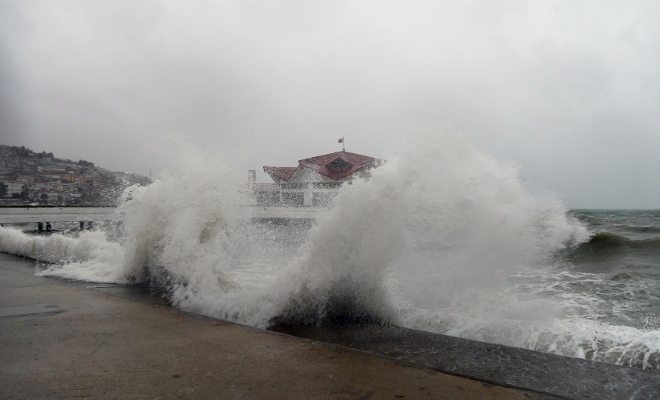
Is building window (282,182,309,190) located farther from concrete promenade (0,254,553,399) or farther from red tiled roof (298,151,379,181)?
concrete promenade (0,254,553,399)

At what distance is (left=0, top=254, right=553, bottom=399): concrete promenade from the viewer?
230cm

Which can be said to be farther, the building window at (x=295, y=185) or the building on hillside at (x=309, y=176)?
the building window at (x=295, y=185)

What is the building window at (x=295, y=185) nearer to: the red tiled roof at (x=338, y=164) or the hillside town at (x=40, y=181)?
the red tiled roof at (x=338, y=164)

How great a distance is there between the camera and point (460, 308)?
202 inches

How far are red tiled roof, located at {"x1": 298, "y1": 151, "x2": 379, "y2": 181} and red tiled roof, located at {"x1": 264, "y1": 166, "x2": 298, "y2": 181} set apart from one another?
168 centimetres

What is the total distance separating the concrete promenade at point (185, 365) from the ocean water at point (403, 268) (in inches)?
35.6

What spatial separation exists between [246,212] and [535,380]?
5176 mm

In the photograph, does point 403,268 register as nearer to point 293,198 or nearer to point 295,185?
point 293,198

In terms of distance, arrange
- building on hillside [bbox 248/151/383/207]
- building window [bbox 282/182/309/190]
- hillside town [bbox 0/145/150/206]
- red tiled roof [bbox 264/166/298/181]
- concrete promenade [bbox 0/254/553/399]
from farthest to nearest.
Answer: red tiled roof [bbox 264/166/298/181]
building window [bbox 282/182/309/190]
building on hillside [bbox 248/151/383/207]
hillside town [bbox 0/145/150/206]
concrete promenade [bbox 0/254/553/399]

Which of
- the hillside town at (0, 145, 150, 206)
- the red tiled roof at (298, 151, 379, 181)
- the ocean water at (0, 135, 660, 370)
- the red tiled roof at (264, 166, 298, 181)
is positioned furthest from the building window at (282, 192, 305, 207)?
the ocean water at (0, 135, 660, 370)

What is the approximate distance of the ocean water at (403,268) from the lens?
4371 millimetres

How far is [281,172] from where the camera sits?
40188 mm

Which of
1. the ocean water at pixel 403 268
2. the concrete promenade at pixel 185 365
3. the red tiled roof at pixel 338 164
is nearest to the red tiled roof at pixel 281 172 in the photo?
the red tiled roof at pixel 338 164

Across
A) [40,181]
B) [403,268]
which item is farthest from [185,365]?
[40,181]
